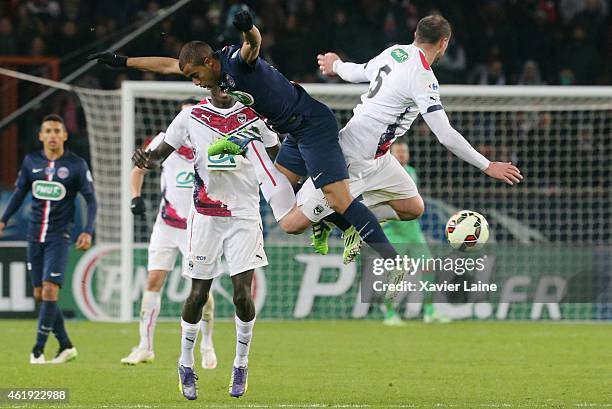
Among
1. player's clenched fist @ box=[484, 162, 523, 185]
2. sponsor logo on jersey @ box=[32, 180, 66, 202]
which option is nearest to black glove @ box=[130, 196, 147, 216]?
sponsor logo on jersey @ box=[32, 180, 66, 202]

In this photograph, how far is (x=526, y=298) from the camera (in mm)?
16188

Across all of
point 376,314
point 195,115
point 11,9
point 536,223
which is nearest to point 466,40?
point 536,223

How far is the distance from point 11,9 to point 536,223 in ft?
29.1

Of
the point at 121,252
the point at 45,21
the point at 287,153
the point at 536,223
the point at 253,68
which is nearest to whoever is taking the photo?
the point at 253,68

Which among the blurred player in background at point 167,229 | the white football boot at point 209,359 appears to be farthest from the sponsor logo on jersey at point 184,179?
the white football boot at point 209,359

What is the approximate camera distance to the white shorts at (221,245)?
9.18m

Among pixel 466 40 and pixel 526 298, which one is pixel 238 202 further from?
pixel 466 40

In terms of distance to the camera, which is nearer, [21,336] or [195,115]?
[195,115]

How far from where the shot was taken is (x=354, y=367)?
1116cm

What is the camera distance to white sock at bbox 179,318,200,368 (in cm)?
→ 901

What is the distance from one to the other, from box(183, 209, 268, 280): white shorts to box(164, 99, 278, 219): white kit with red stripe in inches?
2.6

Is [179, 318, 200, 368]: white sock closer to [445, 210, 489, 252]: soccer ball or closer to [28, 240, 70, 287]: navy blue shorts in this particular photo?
[445, 210, 489, 252]: soccer ball

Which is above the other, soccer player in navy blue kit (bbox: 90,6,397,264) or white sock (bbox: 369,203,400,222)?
soccer player in navy blue kit (bbox: 90,6,397,264)

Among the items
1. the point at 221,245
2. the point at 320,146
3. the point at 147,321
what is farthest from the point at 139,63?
the point at 147,321
